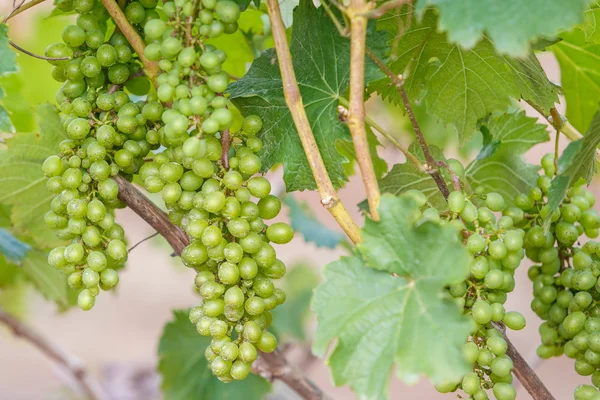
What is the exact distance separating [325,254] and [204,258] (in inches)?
165

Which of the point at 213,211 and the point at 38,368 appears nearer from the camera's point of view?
the point at 213,211

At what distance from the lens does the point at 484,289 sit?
0.69m

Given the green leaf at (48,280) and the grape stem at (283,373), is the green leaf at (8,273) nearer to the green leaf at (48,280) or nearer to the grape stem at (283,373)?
the green leaf at (48,280)

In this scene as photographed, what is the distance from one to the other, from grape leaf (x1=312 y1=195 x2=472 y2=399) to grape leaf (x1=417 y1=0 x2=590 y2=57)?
16 cm

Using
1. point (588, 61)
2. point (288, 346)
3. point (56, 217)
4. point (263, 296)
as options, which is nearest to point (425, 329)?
point (263, 296)

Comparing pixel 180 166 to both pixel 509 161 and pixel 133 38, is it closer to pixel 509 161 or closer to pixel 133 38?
pixel 133 38

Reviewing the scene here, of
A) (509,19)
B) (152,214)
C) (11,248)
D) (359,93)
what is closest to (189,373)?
(11,248)

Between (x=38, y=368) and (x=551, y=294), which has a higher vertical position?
(x=551, y=294)

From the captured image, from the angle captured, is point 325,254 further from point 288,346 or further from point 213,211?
point 213,211

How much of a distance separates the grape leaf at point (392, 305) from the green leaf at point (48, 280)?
0.79m

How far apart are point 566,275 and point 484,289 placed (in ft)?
0.53

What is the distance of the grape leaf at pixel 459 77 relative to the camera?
83cm

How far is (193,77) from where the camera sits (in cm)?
65

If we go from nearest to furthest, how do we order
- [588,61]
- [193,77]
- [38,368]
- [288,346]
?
[193,77], [588,61], [288,346], [38,368]
